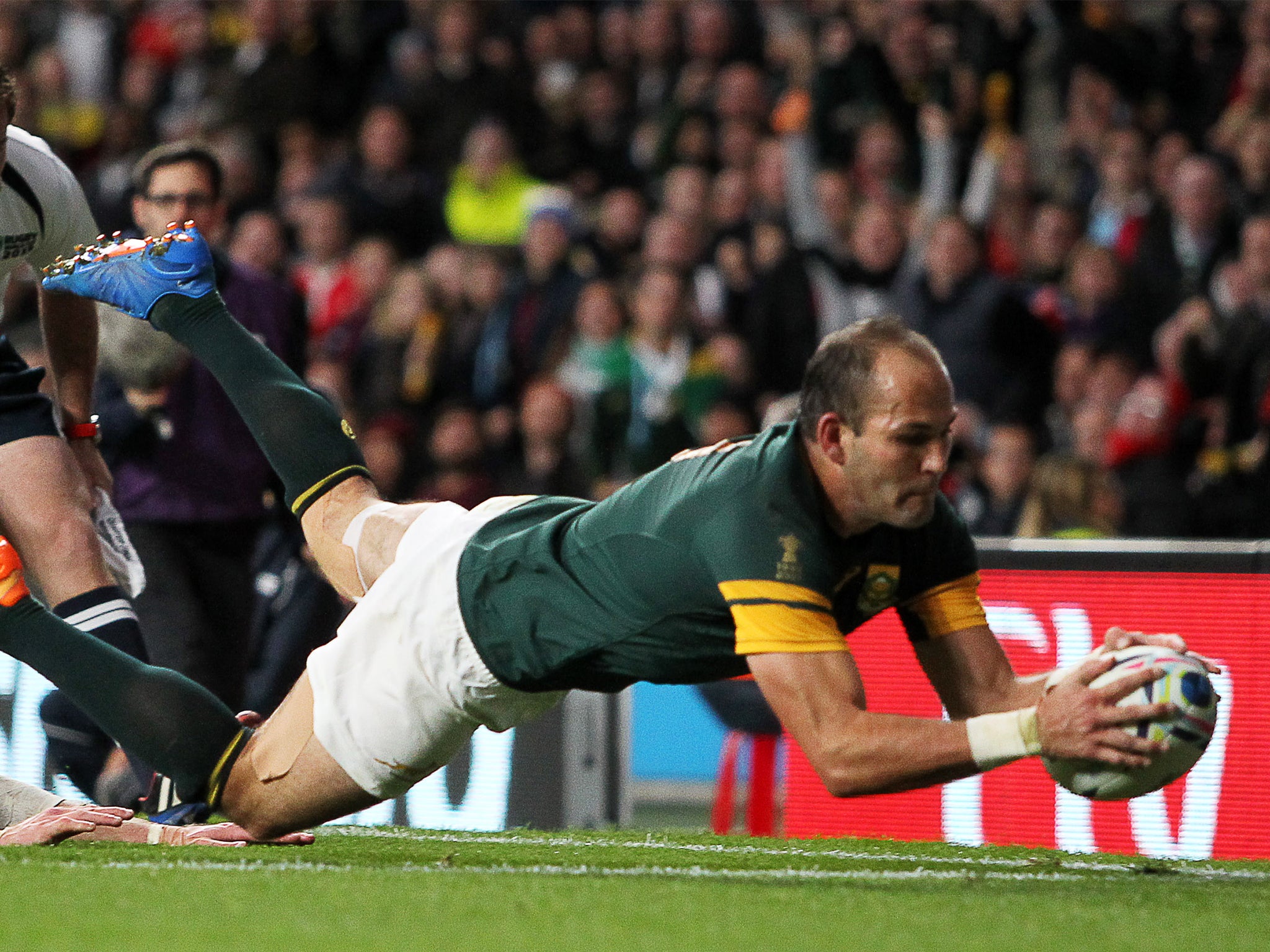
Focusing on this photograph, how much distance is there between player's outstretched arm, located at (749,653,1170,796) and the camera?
4.00 meters

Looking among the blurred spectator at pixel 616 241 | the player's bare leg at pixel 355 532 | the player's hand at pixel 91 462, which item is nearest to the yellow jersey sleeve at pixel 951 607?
the player's bare leg at pixel 355 532

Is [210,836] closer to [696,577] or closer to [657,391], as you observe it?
[696,577]

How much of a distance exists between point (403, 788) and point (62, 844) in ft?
3.43

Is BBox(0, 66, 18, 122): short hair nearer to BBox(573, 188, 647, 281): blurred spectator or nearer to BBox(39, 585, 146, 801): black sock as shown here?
BBox(39, 585, 146, 801): black sock

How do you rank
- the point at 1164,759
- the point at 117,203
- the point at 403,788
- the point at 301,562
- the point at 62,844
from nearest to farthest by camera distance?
the point at 1164,759, the point at 403,788, the point at 62,844, the point at 301,562, the point at 117,203

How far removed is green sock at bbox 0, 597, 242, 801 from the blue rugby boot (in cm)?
100

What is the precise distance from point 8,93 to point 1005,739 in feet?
10.2

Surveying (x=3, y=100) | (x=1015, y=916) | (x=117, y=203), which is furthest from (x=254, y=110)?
(x=1015, y=916)

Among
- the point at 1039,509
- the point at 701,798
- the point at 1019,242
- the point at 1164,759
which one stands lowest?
the point at 701,798

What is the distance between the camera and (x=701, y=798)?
9.11 metres

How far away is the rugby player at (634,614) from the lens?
4.12 meters

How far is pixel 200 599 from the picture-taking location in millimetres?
7223

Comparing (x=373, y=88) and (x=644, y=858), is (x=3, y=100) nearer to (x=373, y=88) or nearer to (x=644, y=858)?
(x=644, y=858)

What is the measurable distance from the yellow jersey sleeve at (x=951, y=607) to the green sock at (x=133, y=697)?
1822mm
